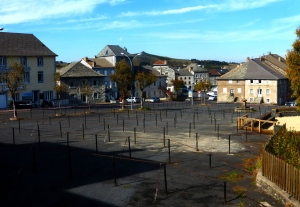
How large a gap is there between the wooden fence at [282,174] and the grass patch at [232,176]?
131cm

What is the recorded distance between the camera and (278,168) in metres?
13.2

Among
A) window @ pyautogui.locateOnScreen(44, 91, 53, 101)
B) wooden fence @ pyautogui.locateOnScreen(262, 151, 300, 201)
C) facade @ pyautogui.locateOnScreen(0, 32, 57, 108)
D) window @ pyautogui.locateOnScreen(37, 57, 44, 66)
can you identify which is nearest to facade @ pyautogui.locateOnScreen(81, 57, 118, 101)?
window @ pyautogui.locateOnScreen(44, 91, 53, 101)

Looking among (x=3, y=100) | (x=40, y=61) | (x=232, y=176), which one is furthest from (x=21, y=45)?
(x=232, y=176)

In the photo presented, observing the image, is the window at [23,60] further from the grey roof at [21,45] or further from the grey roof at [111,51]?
the grey roof at [111,51]

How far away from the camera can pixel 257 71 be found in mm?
70750

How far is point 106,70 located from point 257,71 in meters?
30.4

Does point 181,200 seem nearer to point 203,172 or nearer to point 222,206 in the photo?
point 222,206

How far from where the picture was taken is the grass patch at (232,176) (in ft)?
50.1

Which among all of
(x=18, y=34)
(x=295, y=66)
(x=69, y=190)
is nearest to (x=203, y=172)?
(x=69, y=190)

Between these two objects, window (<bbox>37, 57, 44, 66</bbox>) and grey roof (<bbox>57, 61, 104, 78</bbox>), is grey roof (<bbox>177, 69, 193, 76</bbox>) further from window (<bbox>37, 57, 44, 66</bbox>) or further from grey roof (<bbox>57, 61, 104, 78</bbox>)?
window (<bbox>37, 57, 44, 66</bbox>)

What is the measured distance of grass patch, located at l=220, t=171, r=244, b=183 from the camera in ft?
50.1

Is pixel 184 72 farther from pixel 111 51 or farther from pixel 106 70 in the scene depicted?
pixel 106 70

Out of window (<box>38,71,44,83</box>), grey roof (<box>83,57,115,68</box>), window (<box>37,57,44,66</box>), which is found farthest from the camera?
grey roof (<box>83,57,115,68</box>)

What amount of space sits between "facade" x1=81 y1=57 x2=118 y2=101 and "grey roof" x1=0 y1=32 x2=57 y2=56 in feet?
60.9
